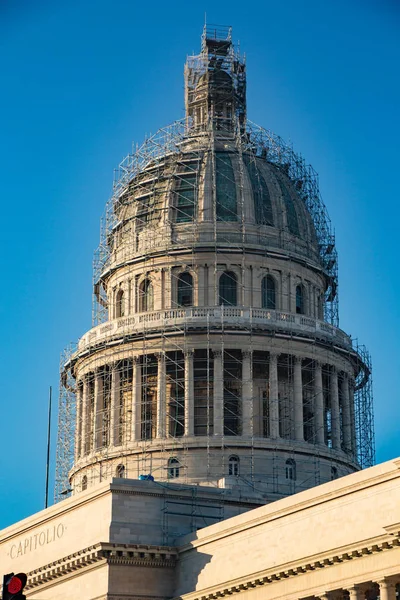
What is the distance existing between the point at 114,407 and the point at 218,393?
735 cm

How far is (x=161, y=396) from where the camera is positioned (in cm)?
8756

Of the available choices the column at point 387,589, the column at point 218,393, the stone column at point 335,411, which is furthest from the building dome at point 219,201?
the column at point 387,589

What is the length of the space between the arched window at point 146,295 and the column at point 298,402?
11476 mm

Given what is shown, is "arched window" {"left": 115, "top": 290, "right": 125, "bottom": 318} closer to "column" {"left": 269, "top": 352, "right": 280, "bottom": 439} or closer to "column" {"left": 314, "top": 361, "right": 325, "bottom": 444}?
"column" {"left": 269, "top": 352, "right": 280, "bottom": 439}

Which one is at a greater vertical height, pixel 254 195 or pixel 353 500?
pixel 254 195

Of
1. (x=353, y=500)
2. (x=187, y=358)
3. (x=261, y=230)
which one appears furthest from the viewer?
(x=261, y=230)

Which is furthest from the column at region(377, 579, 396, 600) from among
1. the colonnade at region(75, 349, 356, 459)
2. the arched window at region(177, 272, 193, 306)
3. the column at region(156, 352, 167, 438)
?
the arched window at region(177, 272, 193, 306)

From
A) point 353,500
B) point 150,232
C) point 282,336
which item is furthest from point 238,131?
point 353,500

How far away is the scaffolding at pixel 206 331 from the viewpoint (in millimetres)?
86562

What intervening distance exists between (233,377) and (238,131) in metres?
20.4

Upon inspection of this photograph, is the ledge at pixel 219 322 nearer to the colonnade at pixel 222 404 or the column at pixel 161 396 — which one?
the colonnade at pixel 222 404

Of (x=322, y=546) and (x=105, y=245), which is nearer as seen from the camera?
(x=322, y=546)

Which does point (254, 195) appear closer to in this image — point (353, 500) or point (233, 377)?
point (233, 377)

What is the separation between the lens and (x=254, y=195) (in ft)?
311
